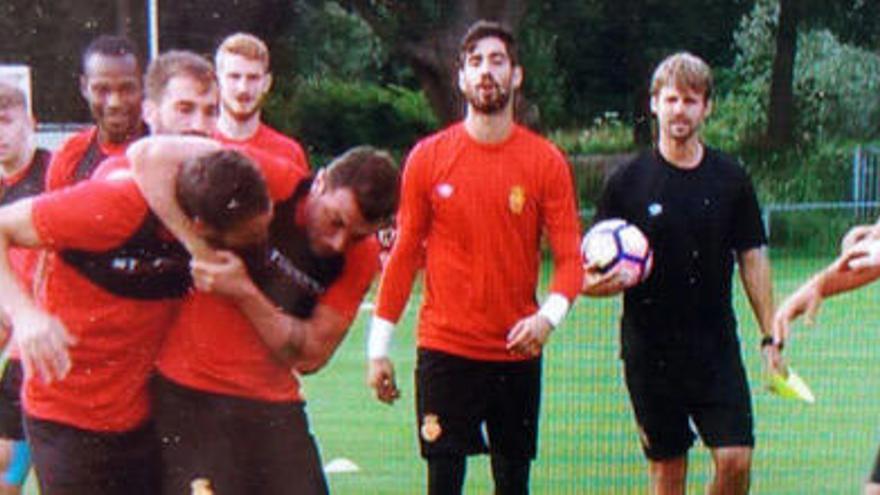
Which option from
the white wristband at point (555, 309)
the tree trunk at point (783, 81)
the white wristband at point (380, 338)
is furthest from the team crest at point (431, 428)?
the tree trunk at point (783, 81)

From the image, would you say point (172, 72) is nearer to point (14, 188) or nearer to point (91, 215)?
point (91, 215)

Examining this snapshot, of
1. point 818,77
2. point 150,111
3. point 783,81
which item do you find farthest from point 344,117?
point 150,111

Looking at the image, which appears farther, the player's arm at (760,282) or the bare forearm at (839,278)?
the player's arm at (760,282)

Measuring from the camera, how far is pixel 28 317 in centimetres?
463

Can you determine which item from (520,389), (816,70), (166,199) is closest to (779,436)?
(520,389)

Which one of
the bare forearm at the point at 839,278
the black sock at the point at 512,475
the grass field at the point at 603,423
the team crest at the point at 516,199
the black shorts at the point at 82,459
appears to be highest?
the team crest at the point at 516,199

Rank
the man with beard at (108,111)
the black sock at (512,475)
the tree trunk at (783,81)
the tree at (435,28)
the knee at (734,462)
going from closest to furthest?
1. the man with beard at (108,111)
2. the black sock at (512,475)
3. the knee at (734,462)
4. the tree at (435,28)
5. the tree trunk at (783,81)

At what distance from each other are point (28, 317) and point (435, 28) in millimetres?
23433

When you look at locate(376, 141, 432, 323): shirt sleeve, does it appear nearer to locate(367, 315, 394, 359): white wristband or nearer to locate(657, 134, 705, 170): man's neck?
locate(367, 315, 394, 359): white wristband

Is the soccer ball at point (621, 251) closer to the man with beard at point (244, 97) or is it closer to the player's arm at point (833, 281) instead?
the man with beard at point (244, 97)

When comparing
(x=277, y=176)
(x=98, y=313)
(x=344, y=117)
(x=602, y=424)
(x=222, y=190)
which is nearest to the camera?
(x=222, y=190)

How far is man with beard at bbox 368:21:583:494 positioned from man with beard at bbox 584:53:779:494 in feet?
1.24

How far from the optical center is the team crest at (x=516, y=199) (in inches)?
257

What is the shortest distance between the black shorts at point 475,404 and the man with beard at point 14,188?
144cm
